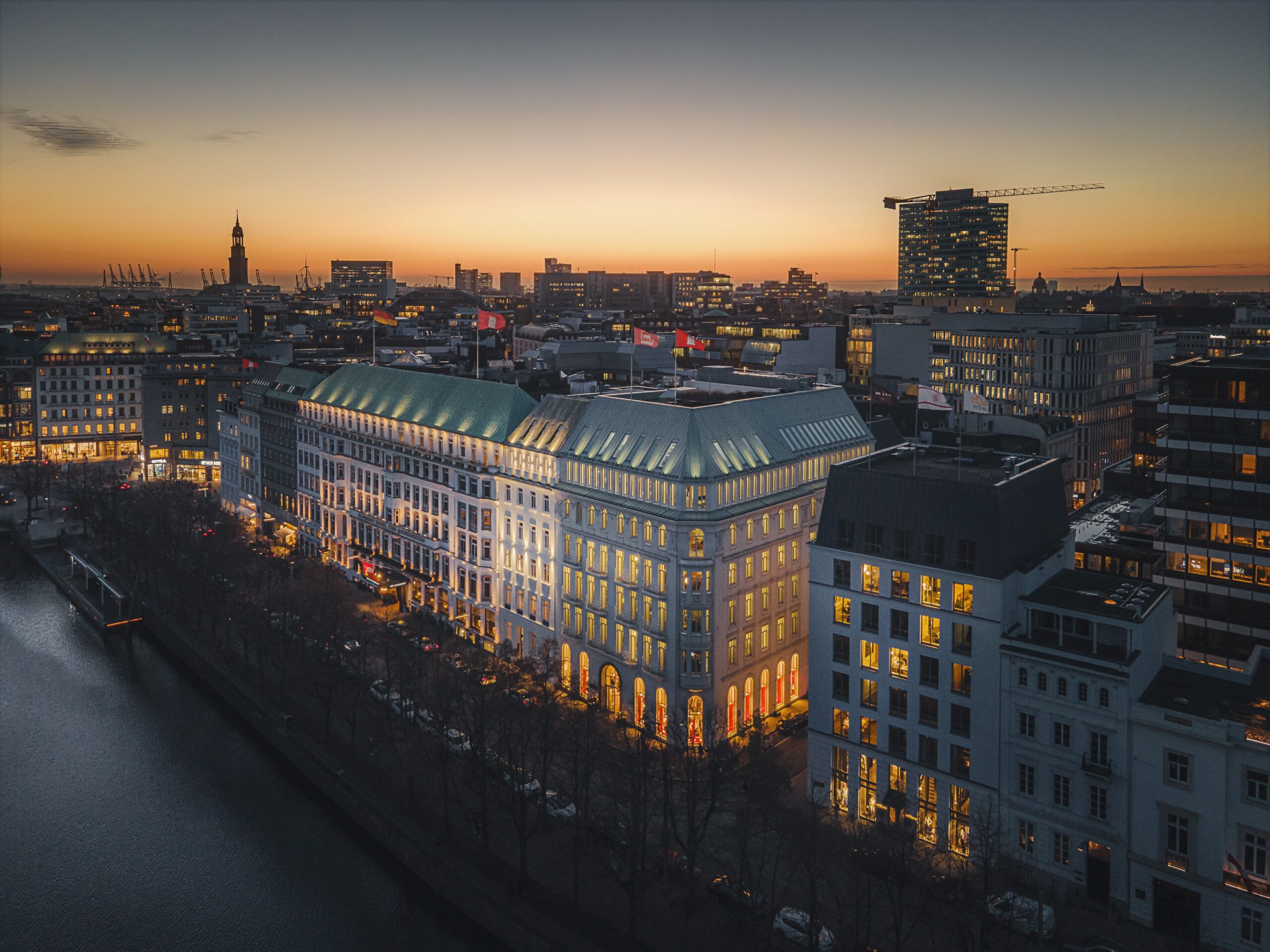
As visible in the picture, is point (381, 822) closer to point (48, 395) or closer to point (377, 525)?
point (377, 525)

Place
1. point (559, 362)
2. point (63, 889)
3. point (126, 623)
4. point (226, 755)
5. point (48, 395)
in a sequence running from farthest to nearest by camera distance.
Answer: point (48, 395)
point (559, 362)
point (126, 623)
point (226, 755)
point (63, 889)

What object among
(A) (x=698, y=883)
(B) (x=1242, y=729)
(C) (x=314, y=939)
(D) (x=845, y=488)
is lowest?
(C) (x=314, y=939)

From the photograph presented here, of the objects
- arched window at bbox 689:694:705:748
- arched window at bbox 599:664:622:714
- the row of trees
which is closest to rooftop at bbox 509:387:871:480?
arched window at bbox 689:694:705:748

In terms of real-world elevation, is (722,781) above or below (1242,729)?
below

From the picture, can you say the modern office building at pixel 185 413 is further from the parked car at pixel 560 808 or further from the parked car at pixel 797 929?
the parked car at pixel 797 929

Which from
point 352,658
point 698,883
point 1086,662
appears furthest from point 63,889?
point 1086,662

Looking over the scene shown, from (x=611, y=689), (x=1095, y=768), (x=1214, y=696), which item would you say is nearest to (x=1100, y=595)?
(x=1214, y=696)

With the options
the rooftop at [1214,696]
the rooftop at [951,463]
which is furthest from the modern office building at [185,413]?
the rooftop at [1214,696]
